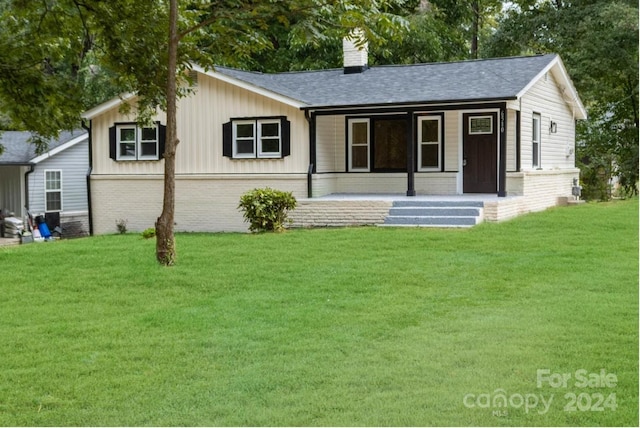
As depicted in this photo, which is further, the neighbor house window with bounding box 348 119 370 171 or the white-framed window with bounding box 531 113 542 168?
the neighbor house window with bounding box 348 119 370 171

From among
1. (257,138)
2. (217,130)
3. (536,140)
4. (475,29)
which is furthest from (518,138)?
(475,29)

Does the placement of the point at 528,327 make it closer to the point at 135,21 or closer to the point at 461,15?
the point at 135,21

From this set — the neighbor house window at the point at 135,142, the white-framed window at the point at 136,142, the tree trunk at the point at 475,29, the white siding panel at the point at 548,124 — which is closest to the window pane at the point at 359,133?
the white siding panel at the point at 548,124

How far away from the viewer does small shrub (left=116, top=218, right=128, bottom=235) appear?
23.2m

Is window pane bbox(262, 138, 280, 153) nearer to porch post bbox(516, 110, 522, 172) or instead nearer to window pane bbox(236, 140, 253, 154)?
Answer: window pane bbox(236, 140, 253, 154)

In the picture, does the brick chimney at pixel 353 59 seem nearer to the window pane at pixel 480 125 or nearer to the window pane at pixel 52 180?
the window pane at pixel 480 125

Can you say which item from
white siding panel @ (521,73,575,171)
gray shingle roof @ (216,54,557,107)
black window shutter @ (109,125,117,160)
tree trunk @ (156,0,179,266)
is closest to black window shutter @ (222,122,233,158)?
gray shingle roof @ (216,54,557,107)

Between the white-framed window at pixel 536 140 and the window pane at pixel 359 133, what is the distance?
449cm

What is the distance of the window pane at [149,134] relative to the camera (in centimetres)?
2291

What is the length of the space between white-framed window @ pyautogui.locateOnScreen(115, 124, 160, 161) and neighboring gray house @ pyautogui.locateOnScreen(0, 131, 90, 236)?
4.54m

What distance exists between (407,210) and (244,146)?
533 centimetres

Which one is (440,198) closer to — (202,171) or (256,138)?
(256,138)

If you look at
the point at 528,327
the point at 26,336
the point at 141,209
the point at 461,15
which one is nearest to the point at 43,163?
the point at 141,209

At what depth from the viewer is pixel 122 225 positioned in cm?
2320
